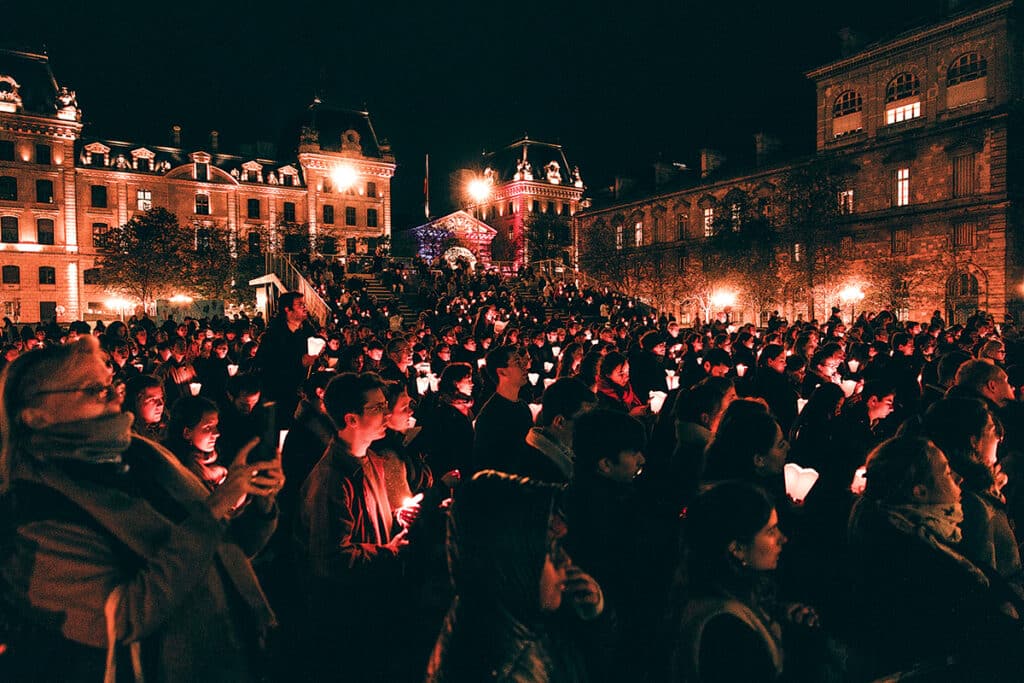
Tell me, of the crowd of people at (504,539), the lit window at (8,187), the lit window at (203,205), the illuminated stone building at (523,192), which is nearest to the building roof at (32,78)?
the lit window at (8,187)

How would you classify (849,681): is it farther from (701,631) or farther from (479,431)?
(479,431)

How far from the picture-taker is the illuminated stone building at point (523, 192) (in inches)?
3265

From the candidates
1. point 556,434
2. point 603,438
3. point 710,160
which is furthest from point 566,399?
point 710,160

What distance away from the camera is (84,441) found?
2072mm

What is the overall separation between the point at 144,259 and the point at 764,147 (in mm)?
43939

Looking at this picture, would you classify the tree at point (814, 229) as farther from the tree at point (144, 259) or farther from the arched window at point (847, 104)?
the tree at point (144, 259)

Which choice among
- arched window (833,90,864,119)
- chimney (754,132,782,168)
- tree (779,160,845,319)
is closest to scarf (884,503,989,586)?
tree (779,160,845,319)

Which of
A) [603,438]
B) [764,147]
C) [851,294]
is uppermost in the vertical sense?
[764,147]

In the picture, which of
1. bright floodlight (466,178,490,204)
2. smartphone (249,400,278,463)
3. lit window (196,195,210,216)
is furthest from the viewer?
bright floodlight (466,178,490,204)

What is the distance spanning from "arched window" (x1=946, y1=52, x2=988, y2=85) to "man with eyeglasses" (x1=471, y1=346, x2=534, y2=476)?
138ft

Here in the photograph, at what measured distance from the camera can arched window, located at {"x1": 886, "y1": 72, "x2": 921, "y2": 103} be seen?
40156 millimetres

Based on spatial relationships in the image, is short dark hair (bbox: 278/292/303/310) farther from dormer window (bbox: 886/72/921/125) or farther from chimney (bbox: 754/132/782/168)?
chimney (bbox: 754/132/782/168)

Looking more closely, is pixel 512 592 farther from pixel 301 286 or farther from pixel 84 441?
pixel 301 286

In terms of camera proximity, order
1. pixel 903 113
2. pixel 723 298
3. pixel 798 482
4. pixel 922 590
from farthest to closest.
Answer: pixel 723 298 < pixel 903 113 < pixel 798 482 < pixel 922 590
